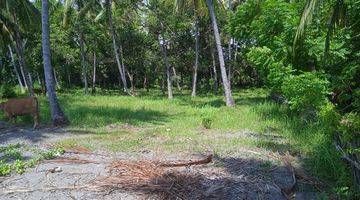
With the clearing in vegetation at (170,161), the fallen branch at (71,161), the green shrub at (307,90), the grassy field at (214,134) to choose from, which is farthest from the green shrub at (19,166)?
the green shrub at (307,90)

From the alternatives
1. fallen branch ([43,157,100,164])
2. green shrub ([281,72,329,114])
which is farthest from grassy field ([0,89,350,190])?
fallen branch ([43,157,100,164])

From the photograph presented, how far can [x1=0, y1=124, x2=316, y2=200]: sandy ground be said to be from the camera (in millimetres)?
6488

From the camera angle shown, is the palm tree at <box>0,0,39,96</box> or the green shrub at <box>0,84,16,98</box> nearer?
the palm tree at <box>0,0,39,96</box>

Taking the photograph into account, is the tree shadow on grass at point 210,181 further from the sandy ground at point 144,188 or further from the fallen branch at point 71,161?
the fallen branch at point 71,161

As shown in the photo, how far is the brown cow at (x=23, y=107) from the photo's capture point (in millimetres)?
13500

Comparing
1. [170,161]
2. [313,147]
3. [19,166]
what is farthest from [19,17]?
[313,147]

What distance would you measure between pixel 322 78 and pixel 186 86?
1490 inches

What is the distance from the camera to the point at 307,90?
8719 millimetres

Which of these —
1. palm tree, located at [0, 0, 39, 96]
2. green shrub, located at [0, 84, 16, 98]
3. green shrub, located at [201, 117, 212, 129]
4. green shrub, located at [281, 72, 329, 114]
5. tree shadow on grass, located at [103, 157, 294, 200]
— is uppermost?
palm tree, located at [0, 0, 39, 96]

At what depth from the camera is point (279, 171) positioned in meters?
7.64

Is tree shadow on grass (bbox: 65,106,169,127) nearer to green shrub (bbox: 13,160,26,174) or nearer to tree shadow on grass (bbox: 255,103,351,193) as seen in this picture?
tree shadow on grass (bbox: 255,103,351,193)

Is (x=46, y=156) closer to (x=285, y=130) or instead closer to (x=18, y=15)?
(x=285, y=130)

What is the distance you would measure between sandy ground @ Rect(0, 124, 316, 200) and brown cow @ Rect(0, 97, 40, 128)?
521 cm

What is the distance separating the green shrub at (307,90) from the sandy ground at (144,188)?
4.62 ft
